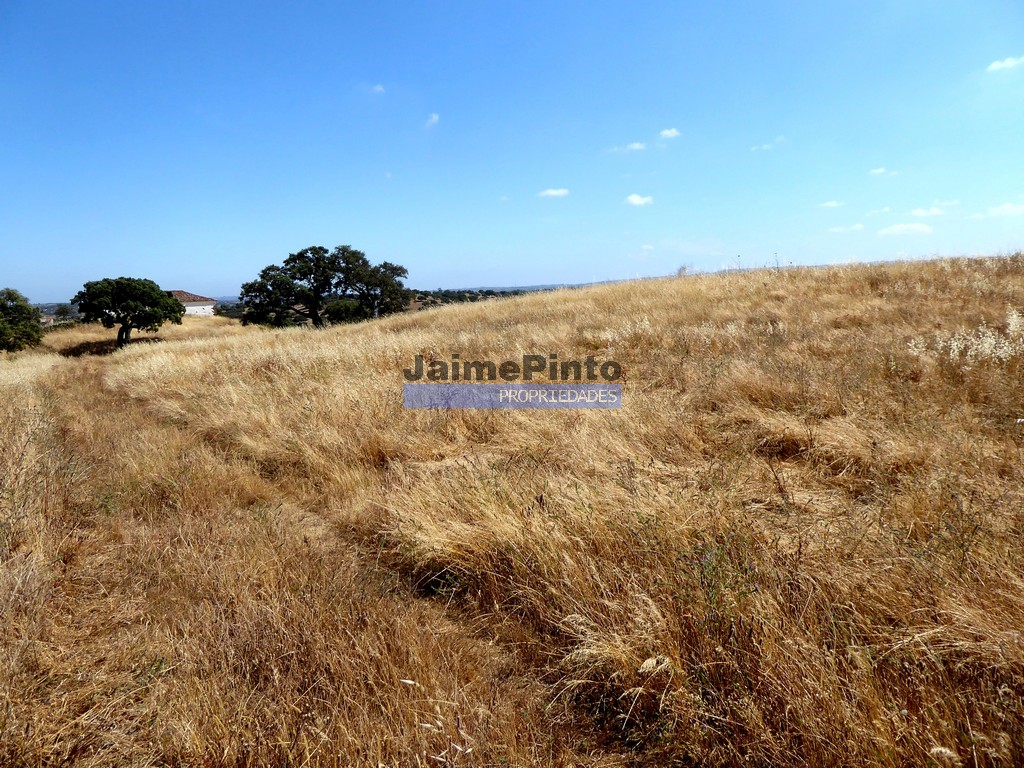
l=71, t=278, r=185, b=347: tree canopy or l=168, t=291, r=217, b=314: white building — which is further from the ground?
l=168, t=291, r=217, b=314: white building

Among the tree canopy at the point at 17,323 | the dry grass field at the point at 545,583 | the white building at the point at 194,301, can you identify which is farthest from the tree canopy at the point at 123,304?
the white building at the point at 194,301

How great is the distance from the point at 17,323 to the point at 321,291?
20.0 meters

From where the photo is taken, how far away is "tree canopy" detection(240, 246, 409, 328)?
3462 cm

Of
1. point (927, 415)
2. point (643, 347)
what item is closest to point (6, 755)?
point (927, 415)

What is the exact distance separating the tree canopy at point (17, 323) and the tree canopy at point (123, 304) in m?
2.64

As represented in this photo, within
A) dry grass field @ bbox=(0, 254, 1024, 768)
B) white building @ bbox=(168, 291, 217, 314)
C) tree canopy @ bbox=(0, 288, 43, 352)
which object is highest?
white building @ bbox=(168, 291, 217, 314)

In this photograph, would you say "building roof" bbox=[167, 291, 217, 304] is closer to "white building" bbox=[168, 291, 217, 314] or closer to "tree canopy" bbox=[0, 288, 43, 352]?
"white building" bbox=[168, 291, 217, 314]

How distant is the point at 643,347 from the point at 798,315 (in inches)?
143

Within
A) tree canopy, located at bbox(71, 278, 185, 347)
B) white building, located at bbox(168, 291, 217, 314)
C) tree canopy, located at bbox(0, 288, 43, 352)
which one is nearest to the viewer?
tree canopy, located at bbox(0, 288, 43, 352)

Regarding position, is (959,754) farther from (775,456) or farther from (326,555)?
(326,555)

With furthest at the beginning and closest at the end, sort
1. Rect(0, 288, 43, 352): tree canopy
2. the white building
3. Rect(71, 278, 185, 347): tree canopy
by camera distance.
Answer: the white building → Rect(71, 278, 185, 347): tree canopy → Rect(0, 288, 43, 352): tree canopy

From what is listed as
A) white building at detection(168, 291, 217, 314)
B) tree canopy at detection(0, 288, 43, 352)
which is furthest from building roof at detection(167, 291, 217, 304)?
tree canopy at detection(0, 288, 43, 352)

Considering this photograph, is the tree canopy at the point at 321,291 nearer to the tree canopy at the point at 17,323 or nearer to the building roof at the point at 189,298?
the tree canopy at the point at 17,323

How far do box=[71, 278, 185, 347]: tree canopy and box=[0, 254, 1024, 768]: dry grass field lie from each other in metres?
36.2
